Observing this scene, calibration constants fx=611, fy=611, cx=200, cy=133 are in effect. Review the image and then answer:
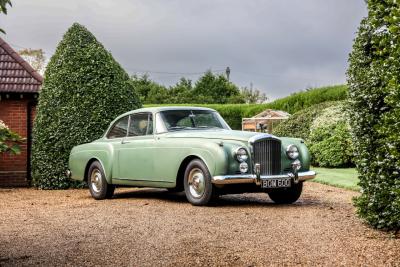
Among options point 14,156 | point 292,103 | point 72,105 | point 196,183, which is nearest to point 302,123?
point 292,103

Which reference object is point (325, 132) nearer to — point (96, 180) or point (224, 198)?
point (224, 198)

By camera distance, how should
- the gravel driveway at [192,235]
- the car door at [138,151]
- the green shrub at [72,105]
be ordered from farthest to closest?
1. the green shrub at [72,105]
2. the car door at [138,151]
3. the gravel driveway at [192,235]

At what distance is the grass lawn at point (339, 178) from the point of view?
13156mm

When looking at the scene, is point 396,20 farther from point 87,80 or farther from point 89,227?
point 87,80

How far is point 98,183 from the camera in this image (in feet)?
38.3

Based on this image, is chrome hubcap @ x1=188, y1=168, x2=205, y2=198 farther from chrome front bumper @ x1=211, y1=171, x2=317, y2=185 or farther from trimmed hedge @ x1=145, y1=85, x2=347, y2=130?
trimmed hedge @ x1=145, y1=85, x2=347, y2=130

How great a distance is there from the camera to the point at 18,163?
1588 centimetres

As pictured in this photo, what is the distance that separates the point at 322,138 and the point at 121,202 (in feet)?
34.1

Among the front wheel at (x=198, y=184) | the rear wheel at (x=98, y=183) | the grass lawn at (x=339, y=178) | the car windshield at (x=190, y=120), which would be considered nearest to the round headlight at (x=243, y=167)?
the front wheel at (x=198, y=184)

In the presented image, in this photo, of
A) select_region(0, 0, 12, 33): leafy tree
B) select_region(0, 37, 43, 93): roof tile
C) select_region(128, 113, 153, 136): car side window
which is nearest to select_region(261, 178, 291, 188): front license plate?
select_region(128, 113, 153, 136): car side window

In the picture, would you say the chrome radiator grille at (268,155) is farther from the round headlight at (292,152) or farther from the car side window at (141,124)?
the car side window at (141,124)

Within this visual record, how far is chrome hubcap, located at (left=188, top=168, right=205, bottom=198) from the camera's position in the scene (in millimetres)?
9406

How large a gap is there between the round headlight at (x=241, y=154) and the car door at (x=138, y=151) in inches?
71.4

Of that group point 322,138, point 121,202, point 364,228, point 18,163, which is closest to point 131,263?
point 364,228
